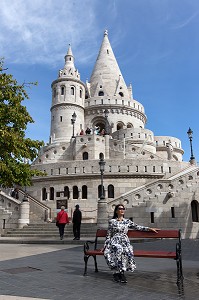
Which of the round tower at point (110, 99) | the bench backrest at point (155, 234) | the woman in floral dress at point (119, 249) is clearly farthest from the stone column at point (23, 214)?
the round tower at point (110, 99)

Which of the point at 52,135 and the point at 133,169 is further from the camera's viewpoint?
the point at 52,135

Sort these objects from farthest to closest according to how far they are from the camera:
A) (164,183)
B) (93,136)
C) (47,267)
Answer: (93,136), (164,183), (47,267)

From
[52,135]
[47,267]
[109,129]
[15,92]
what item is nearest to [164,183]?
[15,92]

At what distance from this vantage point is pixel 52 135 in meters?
45.0

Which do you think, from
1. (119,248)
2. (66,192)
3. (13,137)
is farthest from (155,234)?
(66,192)

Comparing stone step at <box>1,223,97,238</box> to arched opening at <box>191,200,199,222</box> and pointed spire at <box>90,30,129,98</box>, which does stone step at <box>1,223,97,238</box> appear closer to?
arched opening at <box>191,200,199,222</box>

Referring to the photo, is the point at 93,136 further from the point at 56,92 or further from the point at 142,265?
the point at 142,265

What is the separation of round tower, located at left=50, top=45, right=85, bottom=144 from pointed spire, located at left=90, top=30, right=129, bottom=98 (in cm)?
559

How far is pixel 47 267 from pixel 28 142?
929cm

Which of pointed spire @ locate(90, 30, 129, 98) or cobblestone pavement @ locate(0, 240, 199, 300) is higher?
pointed spire @ locate(90, 30, 129, 98)

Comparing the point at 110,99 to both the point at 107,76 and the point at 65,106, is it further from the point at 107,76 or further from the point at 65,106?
the point at 65,106

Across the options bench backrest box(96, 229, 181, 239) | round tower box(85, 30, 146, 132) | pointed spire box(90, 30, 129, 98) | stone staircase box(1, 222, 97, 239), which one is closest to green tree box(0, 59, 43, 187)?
stone staircase box(1, 222, 97, 239)

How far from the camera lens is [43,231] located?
18.9 m

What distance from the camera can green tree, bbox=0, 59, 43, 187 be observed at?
45.4ft
